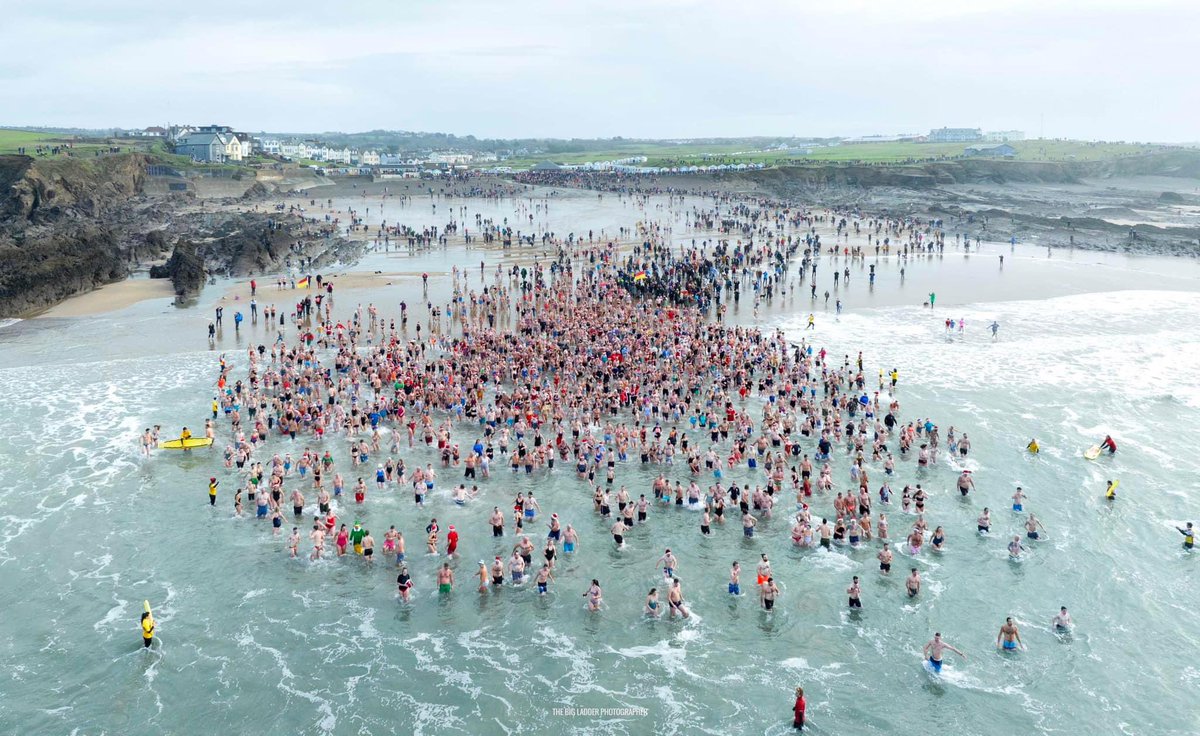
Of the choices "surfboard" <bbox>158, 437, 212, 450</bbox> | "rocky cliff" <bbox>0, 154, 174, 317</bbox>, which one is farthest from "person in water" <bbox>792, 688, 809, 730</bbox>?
"rocky cliff" <bbox>0, 154, 174, 317</bbox>

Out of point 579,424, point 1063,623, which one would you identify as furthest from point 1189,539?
point 579,424

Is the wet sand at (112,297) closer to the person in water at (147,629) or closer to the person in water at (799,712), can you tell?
the person in water at (147,629)

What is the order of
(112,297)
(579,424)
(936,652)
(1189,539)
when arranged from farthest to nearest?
(112,297)
(579,424)
(1189,539)
(936,652)

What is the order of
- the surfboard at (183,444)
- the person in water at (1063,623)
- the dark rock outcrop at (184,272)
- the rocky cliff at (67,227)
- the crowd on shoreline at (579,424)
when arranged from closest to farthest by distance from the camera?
1. the person in water at (1063,623)
2. the crowd on shoreline at (579,424)
3. the surfboard at (183,444)
4. the rocky cliff at (67,227)
5. the dark rock outcrop at (184,272)

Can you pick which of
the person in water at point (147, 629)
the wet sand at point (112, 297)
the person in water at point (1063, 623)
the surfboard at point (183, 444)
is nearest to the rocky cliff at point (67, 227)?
the wet sand at point (112, 297)

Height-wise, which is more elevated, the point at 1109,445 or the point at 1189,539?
the point at 1109,445

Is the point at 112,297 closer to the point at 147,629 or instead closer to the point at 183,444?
the point at 183,444

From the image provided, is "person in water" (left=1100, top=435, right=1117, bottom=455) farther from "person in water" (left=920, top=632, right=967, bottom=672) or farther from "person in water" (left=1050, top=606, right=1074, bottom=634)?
"person in water" (left=920, top=632, right=967, bottom=672)
